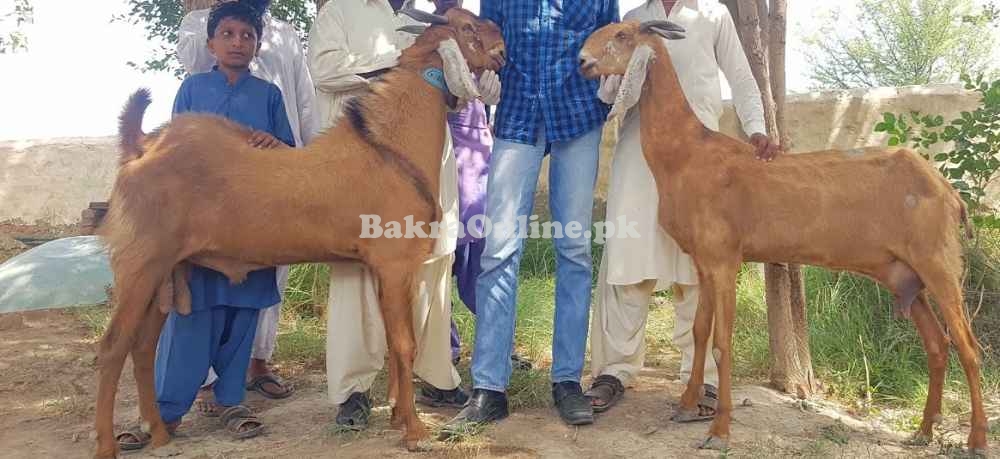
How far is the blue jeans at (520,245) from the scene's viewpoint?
4164 mm

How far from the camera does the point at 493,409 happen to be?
415 cm

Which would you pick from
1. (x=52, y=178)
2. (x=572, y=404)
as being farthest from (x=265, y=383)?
(x=52, y=178)

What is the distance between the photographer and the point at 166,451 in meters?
3.85

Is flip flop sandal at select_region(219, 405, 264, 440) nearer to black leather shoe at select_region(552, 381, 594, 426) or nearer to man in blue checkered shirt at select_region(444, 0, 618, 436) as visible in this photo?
man in blue checkered shirt at select_region(444, 0, 618, 436)

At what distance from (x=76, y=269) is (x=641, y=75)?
5264 mm

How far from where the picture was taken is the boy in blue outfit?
401 cm

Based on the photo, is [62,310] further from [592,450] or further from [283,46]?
[592,450]

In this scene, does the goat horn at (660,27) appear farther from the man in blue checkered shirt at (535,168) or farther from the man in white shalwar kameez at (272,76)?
the man in white shalwar kameez at (272,76)

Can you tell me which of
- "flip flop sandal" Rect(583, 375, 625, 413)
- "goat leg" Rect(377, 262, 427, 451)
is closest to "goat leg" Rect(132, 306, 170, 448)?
"goat leg" Rect(377, 262, 427, 451)

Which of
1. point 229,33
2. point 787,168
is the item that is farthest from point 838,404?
point 229,33

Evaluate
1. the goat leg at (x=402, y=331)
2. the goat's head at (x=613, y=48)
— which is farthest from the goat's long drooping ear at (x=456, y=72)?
the goat leg at (x=402, y=331)

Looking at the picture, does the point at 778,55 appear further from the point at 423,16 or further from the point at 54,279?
the point at 54,279

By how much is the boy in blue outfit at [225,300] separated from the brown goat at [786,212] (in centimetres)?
173

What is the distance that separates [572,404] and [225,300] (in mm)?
1807
